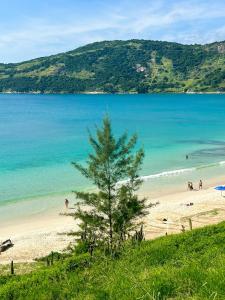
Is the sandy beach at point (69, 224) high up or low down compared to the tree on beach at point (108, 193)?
down

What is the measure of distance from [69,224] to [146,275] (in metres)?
34.6

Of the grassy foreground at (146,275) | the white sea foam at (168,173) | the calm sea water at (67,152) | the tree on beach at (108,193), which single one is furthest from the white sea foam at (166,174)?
the grassy foreground at (146,275)

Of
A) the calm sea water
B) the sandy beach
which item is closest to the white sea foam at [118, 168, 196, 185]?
the calm sea water

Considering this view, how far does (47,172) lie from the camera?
227 ft

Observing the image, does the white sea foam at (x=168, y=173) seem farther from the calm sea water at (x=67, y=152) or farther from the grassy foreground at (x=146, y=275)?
the grassy foreground at (x=146, y=275)

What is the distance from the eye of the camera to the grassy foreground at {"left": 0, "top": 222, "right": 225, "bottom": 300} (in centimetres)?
928

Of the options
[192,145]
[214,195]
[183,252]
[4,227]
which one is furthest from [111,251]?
[192,145]

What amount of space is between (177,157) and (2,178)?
3449cm

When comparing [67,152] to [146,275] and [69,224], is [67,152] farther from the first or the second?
[146,275]

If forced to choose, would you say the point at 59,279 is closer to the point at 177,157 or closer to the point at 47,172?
the point at 47,172

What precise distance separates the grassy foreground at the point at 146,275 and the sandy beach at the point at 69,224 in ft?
57.4

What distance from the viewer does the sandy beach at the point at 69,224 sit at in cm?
3638

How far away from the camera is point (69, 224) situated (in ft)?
147

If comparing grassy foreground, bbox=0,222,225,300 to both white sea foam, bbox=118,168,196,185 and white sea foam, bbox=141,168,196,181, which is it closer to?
white sea foam, bbox=118,168,196,185
